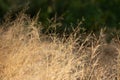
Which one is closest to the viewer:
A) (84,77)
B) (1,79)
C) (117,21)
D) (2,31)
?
(1,79)

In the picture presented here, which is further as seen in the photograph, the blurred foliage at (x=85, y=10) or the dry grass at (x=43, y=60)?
the blurred foliage at (x=85, y=10)

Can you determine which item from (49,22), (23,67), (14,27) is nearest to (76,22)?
(49,22)

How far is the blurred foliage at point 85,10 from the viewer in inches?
162

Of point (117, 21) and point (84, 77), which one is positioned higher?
point (117, 21)

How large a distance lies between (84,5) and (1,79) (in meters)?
1.13

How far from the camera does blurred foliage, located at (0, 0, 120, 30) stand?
411 centimetres

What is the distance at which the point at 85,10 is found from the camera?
13.5 feet

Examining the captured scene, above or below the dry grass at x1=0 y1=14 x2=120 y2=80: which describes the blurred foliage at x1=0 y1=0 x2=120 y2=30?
above

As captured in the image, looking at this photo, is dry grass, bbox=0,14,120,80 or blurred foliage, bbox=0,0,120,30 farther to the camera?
blurred foliage, bbox=0,0,120,30

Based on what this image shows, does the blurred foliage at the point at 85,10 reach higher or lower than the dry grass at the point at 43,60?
higher

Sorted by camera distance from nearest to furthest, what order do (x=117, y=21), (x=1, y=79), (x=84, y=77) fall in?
(x=1, y=79) < (x=84, y=77) < (x=117, y=21)

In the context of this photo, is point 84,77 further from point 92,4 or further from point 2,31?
point 2,31

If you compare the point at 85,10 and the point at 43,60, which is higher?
the point at 85,10

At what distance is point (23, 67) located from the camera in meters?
3.79
